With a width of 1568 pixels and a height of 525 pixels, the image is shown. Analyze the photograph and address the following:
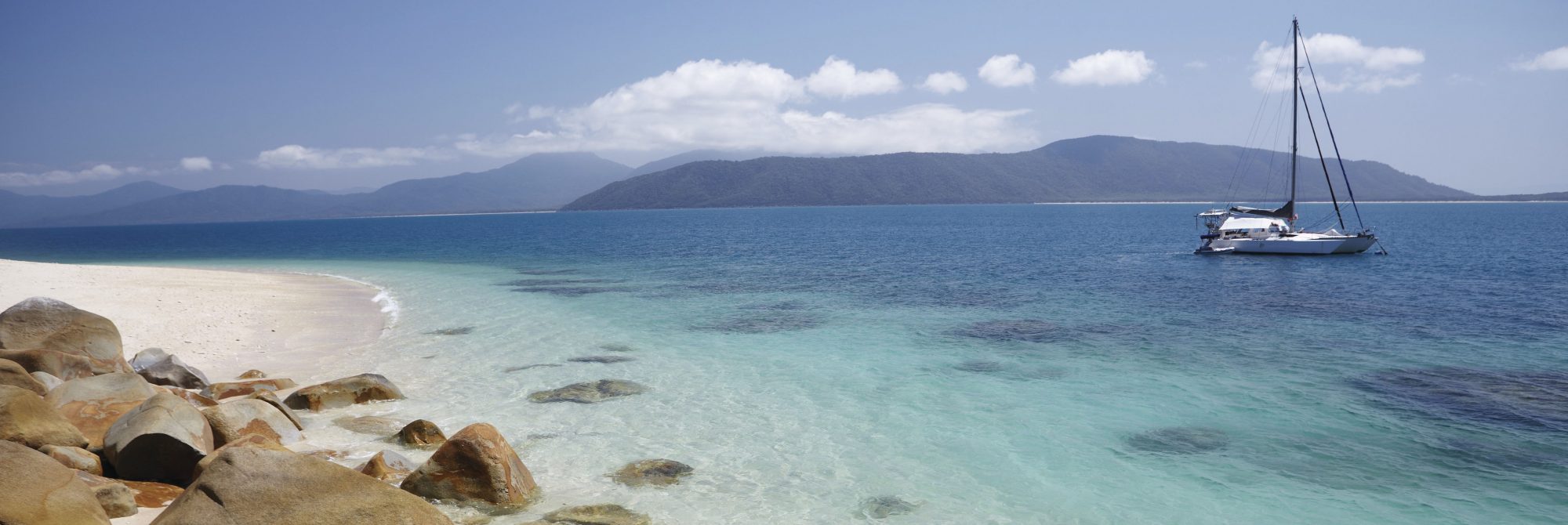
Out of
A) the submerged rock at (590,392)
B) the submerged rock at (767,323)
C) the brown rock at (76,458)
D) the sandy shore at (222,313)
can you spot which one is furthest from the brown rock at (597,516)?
the submerged rock at (767,323)

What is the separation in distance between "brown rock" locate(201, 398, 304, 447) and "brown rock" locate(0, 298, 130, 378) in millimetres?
4342

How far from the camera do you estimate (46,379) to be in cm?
1083

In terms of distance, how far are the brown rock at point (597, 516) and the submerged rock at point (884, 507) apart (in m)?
2.35

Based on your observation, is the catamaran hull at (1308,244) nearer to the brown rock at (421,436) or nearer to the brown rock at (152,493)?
the brown rock at (421,436)

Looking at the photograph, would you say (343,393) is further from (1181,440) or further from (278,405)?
(1181,440)

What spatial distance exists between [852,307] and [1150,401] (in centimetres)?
1240

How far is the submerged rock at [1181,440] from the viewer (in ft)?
36.1

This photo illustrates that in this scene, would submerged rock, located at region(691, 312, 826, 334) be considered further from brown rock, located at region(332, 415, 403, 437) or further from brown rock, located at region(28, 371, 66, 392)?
brown rock, located at region(28, 371, 66, 392)

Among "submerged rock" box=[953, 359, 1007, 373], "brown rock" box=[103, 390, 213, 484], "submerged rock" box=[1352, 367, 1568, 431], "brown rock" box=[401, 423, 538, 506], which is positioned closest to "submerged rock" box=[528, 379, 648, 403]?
"brown rock" box=[401, 423, 538, 506]

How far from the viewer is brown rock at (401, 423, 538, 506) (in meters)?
8.41

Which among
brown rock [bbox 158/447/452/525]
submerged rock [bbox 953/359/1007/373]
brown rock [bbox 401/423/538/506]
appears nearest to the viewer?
brown rock [bbox 158/447/452/525]

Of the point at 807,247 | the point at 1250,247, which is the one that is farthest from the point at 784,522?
the point at 807,247

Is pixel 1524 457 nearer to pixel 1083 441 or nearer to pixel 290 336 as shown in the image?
pixel 1083 441

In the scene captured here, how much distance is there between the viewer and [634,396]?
549 inches
